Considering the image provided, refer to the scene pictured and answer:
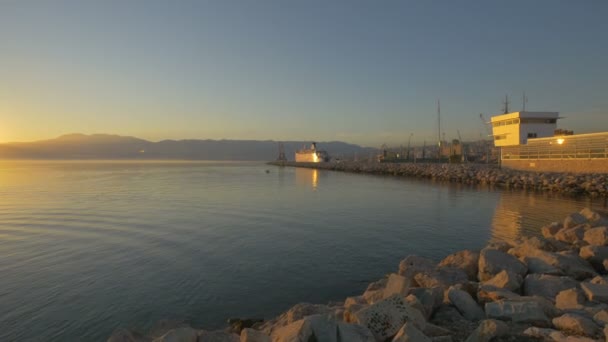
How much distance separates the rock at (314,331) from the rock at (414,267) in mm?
3676

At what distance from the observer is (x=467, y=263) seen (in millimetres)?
8469

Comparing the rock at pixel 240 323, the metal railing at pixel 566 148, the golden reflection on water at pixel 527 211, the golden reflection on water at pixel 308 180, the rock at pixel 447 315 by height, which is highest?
the metal railing at pixel 566 148

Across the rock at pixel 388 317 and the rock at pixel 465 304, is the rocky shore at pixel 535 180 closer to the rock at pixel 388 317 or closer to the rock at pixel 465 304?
the rock at pixel 465 304

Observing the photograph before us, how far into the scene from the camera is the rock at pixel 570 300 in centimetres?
566

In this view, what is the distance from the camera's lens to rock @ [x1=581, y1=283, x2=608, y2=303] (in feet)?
19.5

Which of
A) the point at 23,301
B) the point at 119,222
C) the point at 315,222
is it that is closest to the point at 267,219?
the point at 315,222

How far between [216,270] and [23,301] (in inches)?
169

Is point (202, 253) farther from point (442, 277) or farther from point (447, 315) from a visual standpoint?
point (447, 315)

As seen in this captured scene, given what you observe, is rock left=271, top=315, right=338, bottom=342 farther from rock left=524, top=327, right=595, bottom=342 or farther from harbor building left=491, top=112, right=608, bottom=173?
harbor building left=491, top=112, right=608, bottom=173

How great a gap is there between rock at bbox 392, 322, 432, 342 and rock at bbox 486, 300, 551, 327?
71.0 inches

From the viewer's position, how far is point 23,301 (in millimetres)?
7844

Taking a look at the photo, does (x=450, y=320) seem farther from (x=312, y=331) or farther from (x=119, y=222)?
(x=119, y=222)

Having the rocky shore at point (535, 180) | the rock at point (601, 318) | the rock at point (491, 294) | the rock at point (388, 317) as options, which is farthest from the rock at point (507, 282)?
the rocky shore at point (535, 180)

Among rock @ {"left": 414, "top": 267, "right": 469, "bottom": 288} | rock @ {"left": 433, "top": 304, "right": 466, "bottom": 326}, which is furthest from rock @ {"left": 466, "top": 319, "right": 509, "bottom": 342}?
rock @ {"left": 414, "top": 267, "right": 469, "bottom": 288}
